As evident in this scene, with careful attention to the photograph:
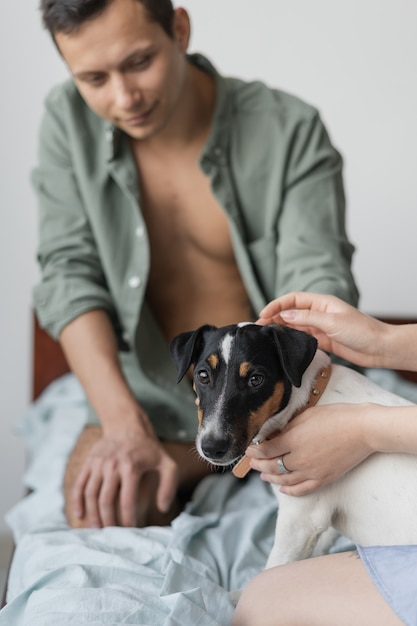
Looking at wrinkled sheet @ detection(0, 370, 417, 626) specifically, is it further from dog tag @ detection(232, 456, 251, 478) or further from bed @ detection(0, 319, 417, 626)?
dog tag @ detection(232, 456, 251, 478)

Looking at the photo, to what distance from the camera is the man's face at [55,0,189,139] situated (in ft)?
5.52

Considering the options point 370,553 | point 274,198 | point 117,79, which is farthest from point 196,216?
point 370,553

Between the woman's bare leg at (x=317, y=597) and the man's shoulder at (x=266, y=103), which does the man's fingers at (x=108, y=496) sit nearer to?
the woman's bare leg at (x=317, y=597)

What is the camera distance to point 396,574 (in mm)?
1160

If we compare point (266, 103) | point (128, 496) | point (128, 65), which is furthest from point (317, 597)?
point (266, 103)

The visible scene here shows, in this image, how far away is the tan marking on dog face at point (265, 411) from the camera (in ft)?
4.23

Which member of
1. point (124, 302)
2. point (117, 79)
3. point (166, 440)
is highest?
point (117, 79)

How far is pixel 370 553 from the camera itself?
1.20 m

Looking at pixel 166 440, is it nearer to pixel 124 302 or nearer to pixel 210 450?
pixel 124 302

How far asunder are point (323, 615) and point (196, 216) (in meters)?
1.10

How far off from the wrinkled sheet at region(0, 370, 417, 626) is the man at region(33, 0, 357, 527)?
11 cm

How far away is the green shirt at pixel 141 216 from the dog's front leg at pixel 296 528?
2.10 ft

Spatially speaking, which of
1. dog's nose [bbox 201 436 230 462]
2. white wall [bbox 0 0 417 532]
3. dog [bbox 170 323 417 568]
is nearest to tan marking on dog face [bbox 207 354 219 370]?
dog [bbox 170 323 417 568]

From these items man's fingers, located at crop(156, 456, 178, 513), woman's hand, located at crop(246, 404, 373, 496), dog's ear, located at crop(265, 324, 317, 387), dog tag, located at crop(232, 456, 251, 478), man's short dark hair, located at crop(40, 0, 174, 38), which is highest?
man's short dark hair, located at crop(40, 0, 174, 38)
